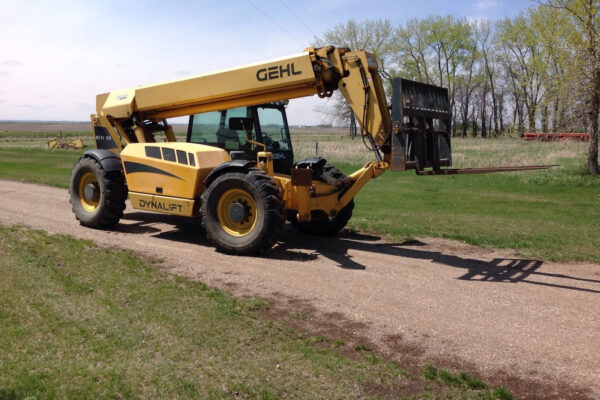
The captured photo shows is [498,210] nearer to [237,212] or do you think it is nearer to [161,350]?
[237,212]

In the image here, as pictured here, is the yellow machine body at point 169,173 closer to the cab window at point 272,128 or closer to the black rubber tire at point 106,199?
the black rubber tire at point 106,199

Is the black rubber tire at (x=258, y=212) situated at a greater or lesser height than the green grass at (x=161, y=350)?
greater

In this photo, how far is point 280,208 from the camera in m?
8.44

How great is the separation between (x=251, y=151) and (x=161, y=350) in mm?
5466

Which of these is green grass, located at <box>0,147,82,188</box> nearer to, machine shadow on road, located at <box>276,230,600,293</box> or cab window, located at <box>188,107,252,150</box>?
cab window, located at <box>188,107,252,150</box>

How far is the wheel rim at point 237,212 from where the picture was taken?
8.78m

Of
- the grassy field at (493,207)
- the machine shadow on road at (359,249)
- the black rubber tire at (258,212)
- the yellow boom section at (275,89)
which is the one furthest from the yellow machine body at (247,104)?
the grassy field at (493,207)

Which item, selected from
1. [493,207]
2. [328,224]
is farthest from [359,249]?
[493,207]

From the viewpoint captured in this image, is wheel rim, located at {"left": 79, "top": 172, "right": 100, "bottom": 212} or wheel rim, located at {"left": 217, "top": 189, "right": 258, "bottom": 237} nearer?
wheel rim, located at {"left": 217, "top": 189, "right": 258, "bottom": 237}

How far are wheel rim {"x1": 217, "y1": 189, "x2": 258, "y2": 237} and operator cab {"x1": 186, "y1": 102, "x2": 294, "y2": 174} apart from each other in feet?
3.81

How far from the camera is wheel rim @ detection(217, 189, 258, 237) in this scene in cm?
878

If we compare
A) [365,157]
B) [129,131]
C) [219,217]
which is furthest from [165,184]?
[365,157]

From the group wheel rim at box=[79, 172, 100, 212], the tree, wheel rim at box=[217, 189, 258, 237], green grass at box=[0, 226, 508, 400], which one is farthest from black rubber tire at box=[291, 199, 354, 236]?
the tree

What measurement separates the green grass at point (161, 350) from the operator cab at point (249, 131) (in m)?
3.62
